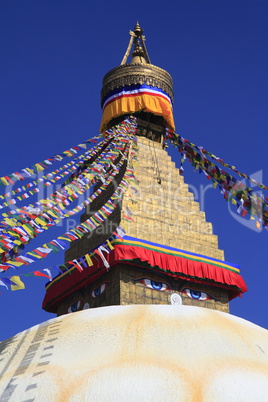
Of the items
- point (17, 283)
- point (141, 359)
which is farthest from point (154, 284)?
point (141, 359)

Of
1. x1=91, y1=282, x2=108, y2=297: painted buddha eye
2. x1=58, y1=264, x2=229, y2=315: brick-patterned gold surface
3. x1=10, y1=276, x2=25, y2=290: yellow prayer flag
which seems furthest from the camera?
x1=91, y1=282, x2=108, y2=297: painted buddha eye

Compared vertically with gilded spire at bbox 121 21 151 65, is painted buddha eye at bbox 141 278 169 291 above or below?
below

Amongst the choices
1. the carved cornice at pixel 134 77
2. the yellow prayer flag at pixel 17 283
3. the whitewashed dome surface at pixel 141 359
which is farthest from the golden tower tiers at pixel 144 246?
the whitewashed dome surface at pixel 141 359

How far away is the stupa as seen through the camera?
13.8 feet

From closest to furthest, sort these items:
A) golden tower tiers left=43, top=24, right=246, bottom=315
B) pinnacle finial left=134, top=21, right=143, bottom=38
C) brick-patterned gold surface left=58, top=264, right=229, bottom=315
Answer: brick-patterned gold surface left=58, top=264, right=229, bottom=315 < golden tower tiers left=43, top=24, right=246, bottom=315 < pinnacle finial left=134, top=21, right=143, bottom=38

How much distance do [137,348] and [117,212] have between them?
6.61 metres

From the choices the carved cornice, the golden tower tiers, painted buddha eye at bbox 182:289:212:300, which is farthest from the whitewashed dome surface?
the carved cornice

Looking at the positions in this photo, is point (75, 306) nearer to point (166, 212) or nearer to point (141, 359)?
point (166, 212)

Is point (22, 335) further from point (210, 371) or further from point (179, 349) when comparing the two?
point (210, 371)

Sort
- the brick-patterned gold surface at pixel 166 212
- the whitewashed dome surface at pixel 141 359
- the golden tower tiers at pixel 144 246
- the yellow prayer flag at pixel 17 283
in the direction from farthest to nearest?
the brick-patterned gold surface at pixel 166 212 < the golden tower tiers at pixel 144 246 < the yellow prayer flag at pixel 17 283 < the whitewashed dome surface at pixel 141 359

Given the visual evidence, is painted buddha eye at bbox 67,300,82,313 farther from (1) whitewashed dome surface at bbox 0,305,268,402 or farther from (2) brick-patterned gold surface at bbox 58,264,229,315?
(1) whitewashed dome surface at bbox 0,305,268,402

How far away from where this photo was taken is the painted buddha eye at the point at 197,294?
1098 cm

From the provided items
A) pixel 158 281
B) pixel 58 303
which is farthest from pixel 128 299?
pixel 58 303

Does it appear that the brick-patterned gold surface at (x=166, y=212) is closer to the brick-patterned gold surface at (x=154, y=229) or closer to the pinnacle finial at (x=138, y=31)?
the brick-patterned gold surface at (x=154, y=229)
